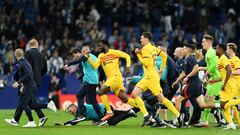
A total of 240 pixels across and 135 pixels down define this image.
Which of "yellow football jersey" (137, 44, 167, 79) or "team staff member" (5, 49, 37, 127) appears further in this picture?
"yellow football jersey" (137, 44, 167, 79)

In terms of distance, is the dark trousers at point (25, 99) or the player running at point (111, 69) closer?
the dark trousers at point (25, 99)

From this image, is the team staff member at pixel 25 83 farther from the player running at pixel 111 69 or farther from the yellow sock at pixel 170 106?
the yellow sock at pixel 170 106

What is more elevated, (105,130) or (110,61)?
(110,61)

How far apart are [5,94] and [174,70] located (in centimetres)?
1211

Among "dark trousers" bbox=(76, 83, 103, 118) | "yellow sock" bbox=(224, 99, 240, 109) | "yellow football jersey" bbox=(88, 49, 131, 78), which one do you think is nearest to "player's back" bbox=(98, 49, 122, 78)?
"yellow football jersey" bbox=(88, 49, 131, 78)

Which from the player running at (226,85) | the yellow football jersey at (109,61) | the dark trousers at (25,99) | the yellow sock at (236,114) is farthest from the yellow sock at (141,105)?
the dark trousers at (25,99)

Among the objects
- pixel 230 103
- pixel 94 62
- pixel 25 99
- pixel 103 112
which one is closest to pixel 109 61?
pixel 94 62

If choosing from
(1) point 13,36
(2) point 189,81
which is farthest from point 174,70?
(1) point 13,36

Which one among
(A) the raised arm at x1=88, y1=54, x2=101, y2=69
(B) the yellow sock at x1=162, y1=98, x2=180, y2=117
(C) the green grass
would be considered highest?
(A) the raised arm at x1=88, y1=54, x2=101, y2=69

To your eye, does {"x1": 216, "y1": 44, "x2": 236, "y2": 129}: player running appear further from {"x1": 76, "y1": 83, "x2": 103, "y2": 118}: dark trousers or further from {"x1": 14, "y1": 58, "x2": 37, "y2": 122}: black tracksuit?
{"x1": 14, "y1": 58, "x2": 37, "y2": 122}: black tracksuit

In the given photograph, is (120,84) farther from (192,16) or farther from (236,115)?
(192,16)

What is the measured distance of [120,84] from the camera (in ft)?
74.2

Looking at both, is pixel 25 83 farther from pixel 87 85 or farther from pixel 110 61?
pixel 110 61

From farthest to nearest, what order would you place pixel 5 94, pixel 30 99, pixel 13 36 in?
pixel 13 36 → pixel 5 94 → pixel 30 99
